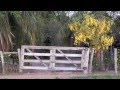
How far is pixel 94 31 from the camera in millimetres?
13758

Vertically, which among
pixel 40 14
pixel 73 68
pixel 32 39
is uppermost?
pixel 40 14

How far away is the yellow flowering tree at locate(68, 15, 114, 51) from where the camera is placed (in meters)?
13.7

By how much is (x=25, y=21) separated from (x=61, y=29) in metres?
2.24

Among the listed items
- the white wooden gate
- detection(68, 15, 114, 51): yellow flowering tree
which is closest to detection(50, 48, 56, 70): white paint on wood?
the white wooden gate

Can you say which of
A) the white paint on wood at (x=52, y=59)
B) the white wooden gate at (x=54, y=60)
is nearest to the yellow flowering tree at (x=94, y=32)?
the white wooden gate at (x=54, y=60)

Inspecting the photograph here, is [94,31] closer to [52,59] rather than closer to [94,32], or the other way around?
[94,32]

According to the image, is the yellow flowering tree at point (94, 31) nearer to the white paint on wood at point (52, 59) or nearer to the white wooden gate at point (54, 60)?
the white wooden gate at point (54, 60)

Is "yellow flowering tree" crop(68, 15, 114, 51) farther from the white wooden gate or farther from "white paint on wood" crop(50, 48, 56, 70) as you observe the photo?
"white paint on wood" crop(50, 48, 56, 70)

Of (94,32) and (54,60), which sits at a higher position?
(94,32)

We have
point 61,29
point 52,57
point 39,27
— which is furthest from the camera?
point 61,29

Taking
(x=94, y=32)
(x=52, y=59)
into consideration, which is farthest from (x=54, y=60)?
(x=94, y=32)
